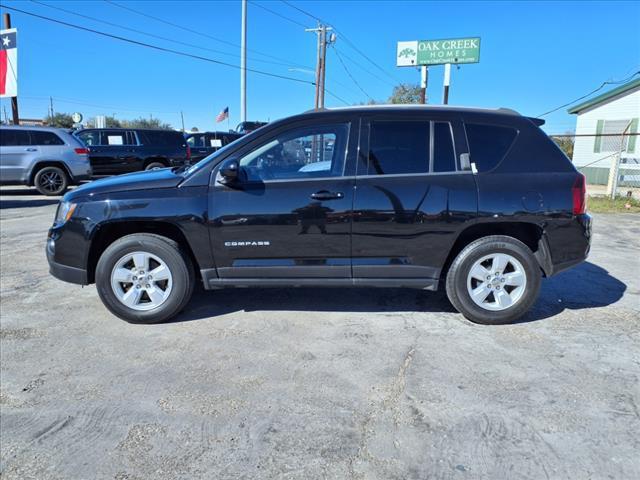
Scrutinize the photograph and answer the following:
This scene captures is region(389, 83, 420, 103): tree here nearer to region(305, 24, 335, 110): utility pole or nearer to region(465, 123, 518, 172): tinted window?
region(305, 24, 335, 110): utility pole

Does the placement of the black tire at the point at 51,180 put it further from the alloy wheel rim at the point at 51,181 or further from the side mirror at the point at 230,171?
the side mirror at the point at 230,171

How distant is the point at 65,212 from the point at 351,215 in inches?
99.9

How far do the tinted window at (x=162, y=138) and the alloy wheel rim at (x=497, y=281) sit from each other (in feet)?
44.7

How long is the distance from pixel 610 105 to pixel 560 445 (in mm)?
20695

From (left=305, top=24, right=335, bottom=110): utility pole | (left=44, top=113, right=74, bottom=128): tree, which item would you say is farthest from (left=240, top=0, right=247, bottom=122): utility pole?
(left=44, top=113, right=74, bottom=128): tree

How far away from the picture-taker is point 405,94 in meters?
51.7

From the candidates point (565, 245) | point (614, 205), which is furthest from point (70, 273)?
point (614, 205)

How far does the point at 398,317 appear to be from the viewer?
4230mm

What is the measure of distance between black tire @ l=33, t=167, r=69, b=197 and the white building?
59.8 ft

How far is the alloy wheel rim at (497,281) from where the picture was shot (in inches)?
156

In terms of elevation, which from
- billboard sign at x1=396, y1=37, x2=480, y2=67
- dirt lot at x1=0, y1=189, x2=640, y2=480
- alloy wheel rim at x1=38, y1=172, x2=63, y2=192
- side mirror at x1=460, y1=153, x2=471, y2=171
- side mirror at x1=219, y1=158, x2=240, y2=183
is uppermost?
billboard sign at x1=396, y1=37, x2=480, y2=67

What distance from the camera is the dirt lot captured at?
2348mm

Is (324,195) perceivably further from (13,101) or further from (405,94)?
(405,94)

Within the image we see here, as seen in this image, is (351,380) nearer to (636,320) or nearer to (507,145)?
(507,145)
